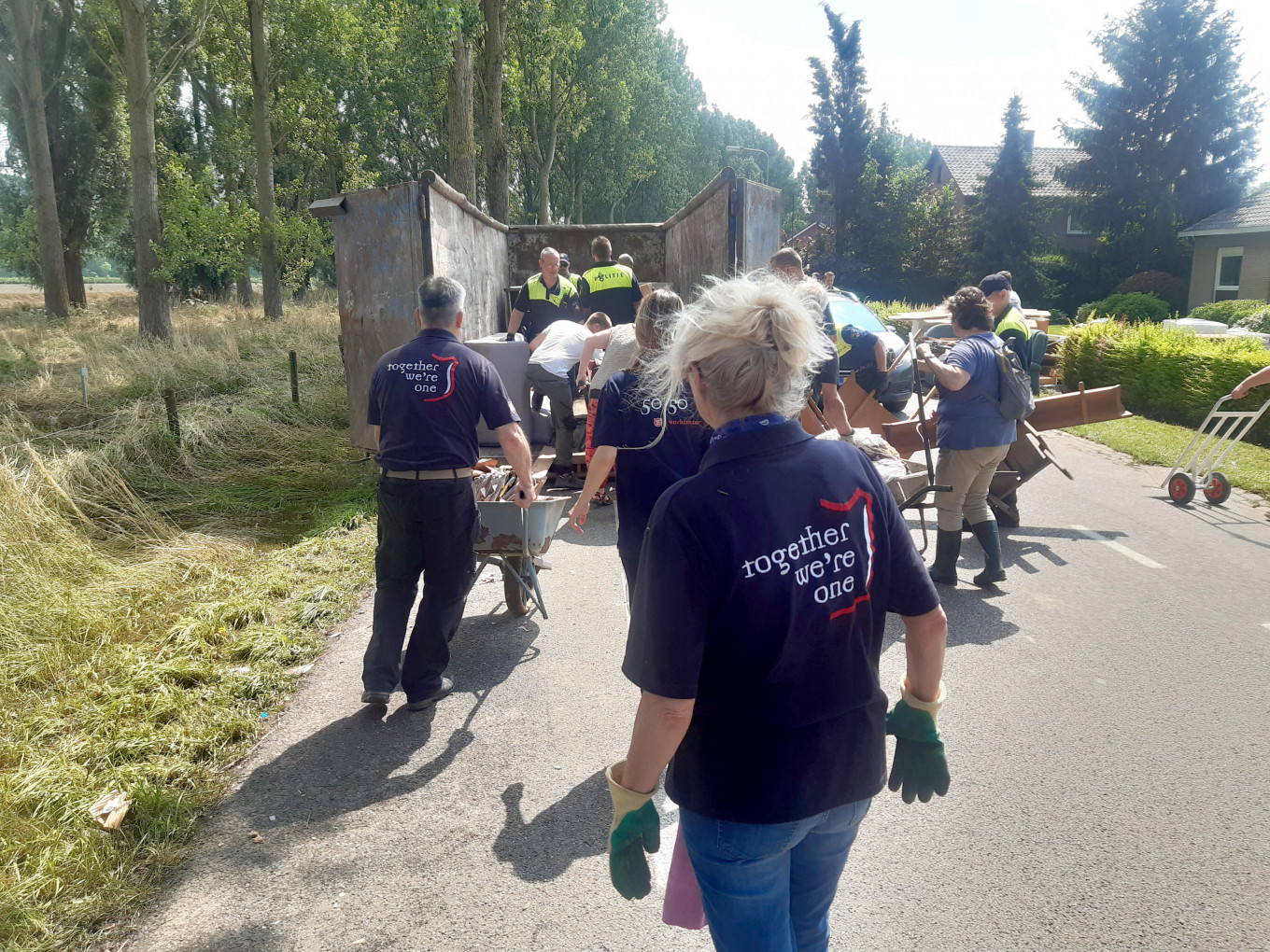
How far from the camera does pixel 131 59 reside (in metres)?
17.2

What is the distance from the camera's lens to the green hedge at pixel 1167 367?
1165 cm

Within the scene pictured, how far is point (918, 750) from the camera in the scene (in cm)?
208

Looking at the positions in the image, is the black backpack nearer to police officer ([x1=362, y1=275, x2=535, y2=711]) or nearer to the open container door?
police officer ([x1=362, y1=275, x2=535, y2=711])

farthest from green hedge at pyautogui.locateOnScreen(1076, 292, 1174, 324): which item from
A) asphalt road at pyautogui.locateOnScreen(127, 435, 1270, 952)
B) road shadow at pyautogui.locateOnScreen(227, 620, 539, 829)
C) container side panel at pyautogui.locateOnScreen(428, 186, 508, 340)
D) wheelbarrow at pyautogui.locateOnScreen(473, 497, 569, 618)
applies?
road shadow at pyautogui.locateOnScreen(227, 620, 539, 829)

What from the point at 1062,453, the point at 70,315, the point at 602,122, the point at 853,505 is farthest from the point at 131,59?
the point at 602,122

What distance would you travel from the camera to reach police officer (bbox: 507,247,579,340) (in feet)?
29.9

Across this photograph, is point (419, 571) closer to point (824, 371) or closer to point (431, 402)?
point (431, 402)

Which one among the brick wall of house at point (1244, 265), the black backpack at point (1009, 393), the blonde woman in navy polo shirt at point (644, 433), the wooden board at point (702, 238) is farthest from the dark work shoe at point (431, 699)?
the brick wall of house at point (1244, 265)

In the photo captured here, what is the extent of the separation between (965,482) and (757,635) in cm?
474

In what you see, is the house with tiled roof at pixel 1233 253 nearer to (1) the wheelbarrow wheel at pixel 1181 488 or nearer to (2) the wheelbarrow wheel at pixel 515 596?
(1) the wheelbarrow wheel at pixel 1181 488

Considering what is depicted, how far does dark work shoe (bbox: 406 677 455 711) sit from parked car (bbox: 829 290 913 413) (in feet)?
23.3

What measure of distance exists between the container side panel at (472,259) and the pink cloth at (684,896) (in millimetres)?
6608

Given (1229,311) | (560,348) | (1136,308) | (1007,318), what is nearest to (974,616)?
(1007,318)

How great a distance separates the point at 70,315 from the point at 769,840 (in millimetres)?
26273
